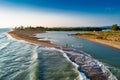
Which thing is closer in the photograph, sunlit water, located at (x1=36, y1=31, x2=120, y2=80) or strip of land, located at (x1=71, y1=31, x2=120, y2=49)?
sunlit water, located at (x1=36, y1=31, x2=120, y2=80)

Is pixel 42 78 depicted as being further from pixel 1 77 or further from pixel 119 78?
pixel 119 78

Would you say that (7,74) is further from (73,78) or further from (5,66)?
(73,78)

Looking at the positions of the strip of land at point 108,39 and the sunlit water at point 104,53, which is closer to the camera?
the sunlit water at point 104,53

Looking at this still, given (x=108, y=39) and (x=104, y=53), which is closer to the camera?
(x=104, y=53)

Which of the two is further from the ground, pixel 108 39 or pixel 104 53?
pixel 104 53

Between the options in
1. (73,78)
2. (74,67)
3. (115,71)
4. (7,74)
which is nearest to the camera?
(73,78)

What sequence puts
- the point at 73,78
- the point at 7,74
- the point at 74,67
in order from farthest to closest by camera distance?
the point at 74,67 → the point at 7,74 → the point at 73,78

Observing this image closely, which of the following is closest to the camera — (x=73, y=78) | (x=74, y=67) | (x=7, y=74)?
(x=73, y=78)

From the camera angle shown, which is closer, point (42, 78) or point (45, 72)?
point (42, 78)

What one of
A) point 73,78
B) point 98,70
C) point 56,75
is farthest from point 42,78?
point 98,70

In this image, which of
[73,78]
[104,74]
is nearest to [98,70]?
[104,74]
